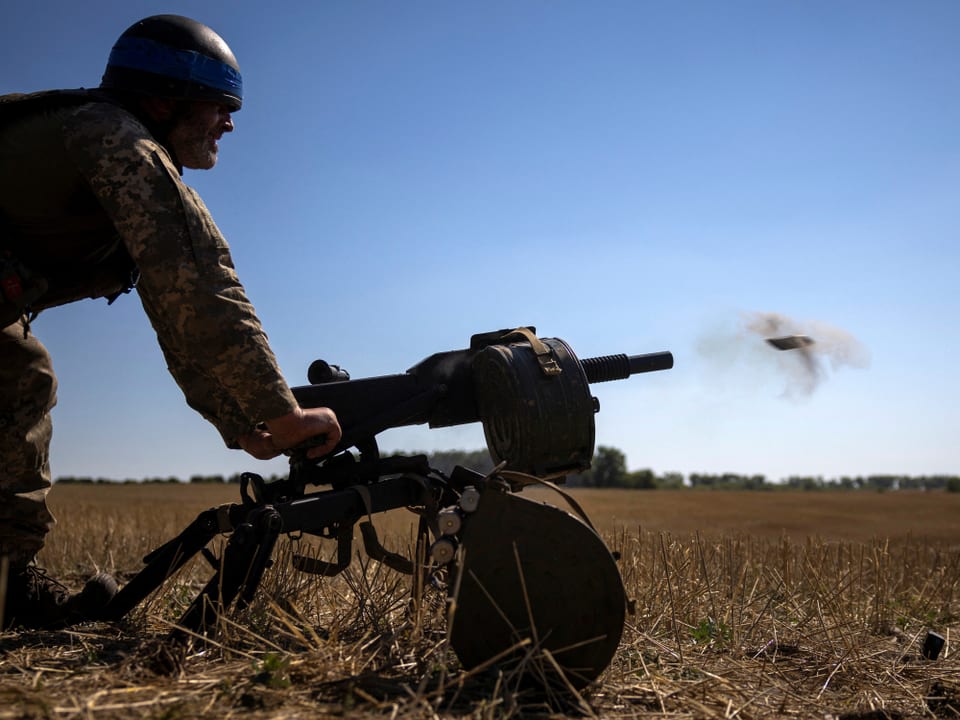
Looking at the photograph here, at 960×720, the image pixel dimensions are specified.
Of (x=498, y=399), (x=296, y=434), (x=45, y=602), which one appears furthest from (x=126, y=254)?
(x=498, y=399)

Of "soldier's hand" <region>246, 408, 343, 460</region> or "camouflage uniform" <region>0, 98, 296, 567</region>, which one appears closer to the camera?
"camouflage uniform" <region>0, 98, 296, 567</region>

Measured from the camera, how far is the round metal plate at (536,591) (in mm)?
3117

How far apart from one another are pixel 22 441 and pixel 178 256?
5.68ft

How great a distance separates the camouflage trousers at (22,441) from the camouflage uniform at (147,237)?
1.93 feet

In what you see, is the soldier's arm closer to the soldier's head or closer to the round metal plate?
the soldier's head

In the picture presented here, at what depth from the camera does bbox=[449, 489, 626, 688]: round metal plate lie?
3.12 metres

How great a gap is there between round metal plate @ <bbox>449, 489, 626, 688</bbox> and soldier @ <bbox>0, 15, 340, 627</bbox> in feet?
2.93

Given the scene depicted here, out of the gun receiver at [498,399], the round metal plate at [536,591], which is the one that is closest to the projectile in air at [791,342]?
the gun receiver at [498,399]

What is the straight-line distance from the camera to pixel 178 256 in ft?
11.0

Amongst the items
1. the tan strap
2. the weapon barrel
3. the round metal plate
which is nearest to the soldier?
the round metal plate

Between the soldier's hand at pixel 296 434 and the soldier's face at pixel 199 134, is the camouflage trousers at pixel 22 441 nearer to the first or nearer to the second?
the soldier's face at pixel 199 134

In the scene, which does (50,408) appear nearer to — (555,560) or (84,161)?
(84,161)

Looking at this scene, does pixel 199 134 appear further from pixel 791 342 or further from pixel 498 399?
pixel 791 342

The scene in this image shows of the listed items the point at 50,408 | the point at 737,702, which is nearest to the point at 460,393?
the point at 737,702
